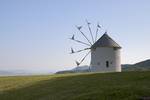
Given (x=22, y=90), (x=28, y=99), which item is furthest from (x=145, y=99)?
(x=22, y=90)

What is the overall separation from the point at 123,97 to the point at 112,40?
130 ft

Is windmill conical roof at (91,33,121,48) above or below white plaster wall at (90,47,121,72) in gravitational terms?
above

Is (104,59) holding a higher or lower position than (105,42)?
lower

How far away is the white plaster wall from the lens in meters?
54.8

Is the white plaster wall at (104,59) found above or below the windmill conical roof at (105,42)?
below

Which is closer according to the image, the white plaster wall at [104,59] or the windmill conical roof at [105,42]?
the white plaster wall at [104,59]

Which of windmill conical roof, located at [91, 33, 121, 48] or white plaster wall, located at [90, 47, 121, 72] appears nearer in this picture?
white plaster wall, located at [90, 47, 121, 72]

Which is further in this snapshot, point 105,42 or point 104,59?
point 105,42

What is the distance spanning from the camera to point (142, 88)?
19953 mm

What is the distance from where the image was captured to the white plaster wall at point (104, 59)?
5475 centimetres

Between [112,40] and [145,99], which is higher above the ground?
[112,40]

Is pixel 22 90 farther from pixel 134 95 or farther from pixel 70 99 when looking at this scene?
pixel 134 95

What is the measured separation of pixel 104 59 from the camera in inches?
2156

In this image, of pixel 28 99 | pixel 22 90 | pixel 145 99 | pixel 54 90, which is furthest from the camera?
pixel 22 90
